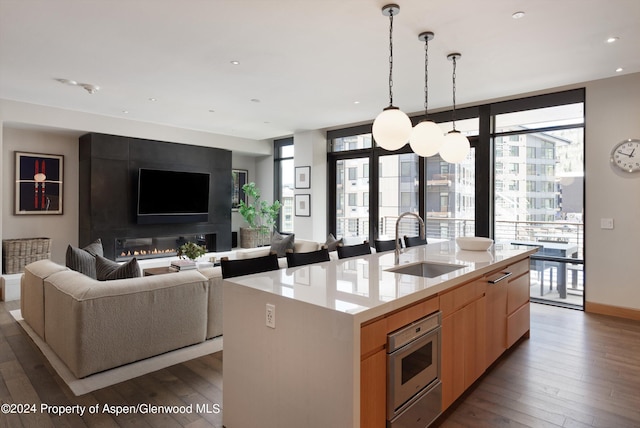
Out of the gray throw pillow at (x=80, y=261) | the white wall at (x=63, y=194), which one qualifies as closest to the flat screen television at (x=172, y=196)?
the white wall at (x=63, y=194)

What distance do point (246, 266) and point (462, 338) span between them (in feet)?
4.69

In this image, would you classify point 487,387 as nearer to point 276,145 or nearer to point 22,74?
point 22,74

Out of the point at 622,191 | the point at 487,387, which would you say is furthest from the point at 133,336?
the point at 622,191

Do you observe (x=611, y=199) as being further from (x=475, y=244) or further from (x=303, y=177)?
(x=303, y=177)

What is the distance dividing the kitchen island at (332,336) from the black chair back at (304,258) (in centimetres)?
26

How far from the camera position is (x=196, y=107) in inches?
226

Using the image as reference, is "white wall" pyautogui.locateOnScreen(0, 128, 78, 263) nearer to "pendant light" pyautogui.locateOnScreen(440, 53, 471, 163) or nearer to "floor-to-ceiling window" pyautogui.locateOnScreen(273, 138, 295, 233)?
"floor-to-ceiling window" pyautogui.locateOnScreen(273, 138, 295, 233)

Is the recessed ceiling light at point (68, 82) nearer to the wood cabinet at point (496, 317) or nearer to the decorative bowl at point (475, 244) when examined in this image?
the decorative bowl at point (475, 244)

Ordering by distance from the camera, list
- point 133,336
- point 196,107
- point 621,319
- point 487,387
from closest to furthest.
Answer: point 487,387
point 133,336
point 621,319
point 196,107

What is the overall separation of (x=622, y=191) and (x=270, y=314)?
4.48 m

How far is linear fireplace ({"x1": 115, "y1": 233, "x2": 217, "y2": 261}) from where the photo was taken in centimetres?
670

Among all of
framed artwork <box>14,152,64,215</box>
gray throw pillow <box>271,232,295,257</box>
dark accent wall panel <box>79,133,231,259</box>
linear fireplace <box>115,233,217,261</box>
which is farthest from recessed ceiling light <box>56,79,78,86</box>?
gray throw pillow <box>271,232,295,257</box>

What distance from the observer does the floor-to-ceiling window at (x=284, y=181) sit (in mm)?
8562

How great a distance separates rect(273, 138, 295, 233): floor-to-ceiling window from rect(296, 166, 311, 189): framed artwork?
86 centimetres
